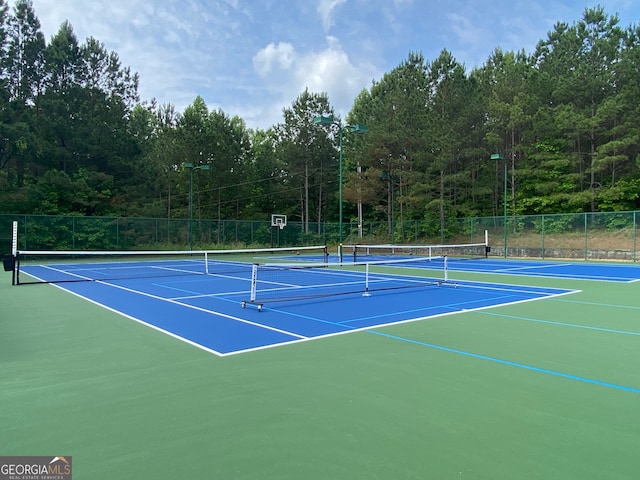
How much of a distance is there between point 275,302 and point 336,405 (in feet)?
19.5

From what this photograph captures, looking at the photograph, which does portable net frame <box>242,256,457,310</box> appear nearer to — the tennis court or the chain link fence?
the tennis court

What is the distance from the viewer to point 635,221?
2384 centimetres

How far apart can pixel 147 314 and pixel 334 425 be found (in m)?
5.78

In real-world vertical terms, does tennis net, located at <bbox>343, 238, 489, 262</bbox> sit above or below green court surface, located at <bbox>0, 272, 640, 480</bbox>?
above

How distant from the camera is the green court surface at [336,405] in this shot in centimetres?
287

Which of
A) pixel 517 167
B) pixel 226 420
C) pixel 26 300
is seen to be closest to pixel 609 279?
pixel 226 420

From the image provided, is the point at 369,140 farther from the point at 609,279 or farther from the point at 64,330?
the point at 64,330

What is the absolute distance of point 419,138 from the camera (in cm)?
3503

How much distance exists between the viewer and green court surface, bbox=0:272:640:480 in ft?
9.43

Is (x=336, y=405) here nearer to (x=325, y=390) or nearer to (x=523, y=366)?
(x=325, y=390)

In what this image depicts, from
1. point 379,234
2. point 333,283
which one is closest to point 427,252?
point 379,234

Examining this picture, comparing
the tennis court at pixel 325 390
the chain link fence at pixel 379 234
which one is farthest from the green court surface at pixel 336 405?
the chain link fence at pixel 379 234

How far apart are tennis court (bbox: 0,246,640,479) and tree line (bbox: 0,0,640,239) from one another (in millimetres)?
23216

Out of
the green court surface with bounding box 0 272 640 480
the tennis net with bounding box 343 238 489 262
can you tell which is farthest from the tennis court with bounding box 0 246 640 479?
the tennis net with bounding box 343 238 489 262
